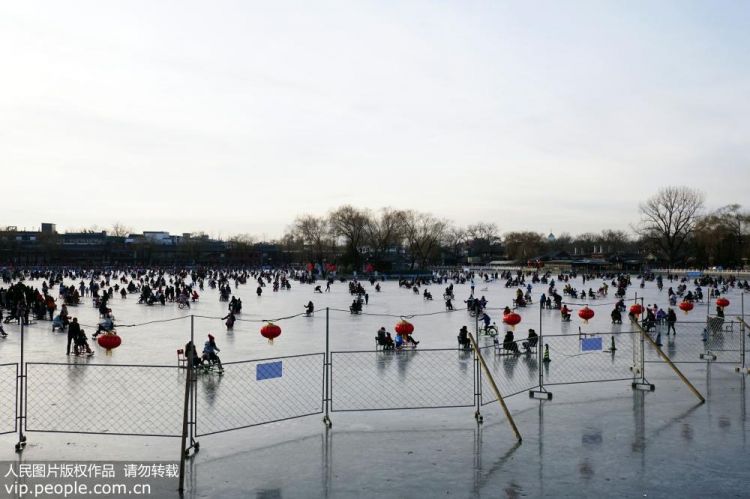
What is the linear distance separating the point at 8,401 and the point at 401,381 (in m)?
8.33

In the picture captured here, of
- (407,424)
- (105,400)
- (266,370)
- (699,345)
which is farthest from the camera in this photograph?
(699,345)

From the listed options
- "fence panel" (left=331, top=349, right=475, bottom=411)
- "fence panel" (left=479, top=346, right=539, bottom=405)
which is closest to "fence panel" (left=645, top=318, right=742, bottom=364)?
"fence panel" (left=479, top=346, right=539, bottom=405)

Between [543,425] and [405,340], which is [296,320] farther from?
[543,425]

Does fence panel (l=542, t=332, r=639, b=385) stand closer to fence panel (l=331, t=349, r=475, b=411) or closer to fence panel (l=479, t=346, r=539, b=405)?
fence panel (l=479, t=346, r=539, b=405)

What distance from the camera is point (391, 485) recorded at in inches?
322

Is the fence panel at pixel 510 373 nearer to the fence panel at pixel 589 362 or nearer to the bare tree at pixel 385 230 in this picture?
the fence panel at pixel 589 362

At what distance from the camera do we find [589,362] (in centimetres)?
1778

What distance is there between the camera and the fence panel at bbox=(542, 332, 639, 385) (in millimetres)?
14922

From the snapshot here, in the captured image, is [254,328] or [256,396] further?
[254,328]

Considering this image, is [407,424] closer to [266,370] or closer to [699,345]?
[266,370]

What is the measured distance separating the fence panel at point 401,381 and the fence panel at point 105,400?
135 inches

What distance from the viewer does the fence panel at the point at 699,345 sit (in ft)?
60.7

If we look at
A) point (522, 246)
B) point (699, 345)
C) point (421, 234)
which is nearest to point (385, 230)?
point (421, 234)

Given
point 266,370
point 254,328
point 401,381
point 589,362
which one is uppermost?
point 266,370
